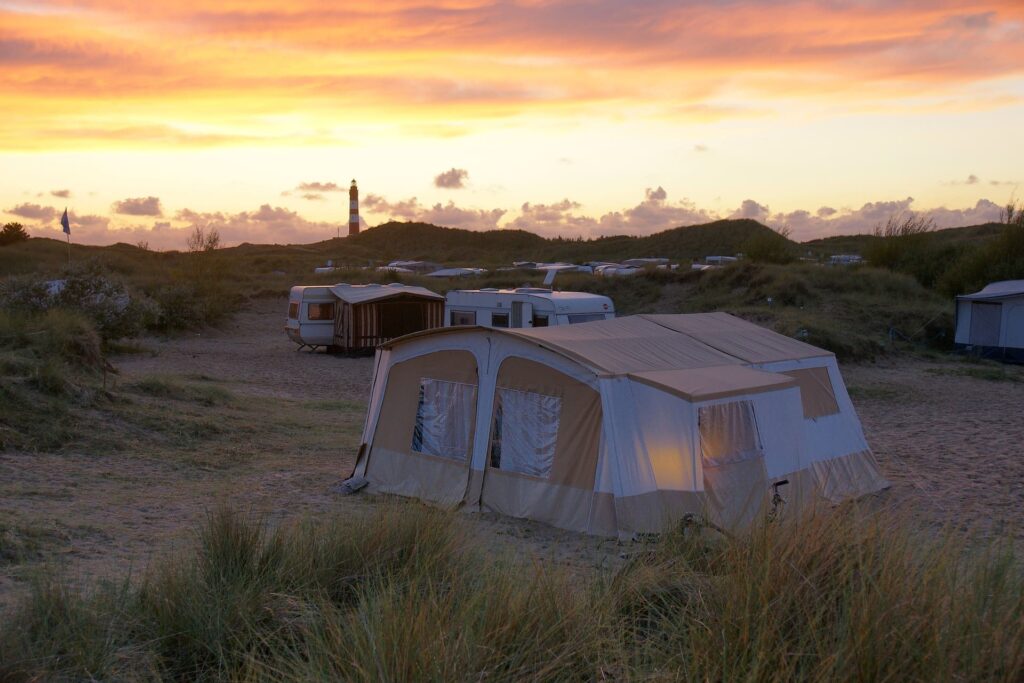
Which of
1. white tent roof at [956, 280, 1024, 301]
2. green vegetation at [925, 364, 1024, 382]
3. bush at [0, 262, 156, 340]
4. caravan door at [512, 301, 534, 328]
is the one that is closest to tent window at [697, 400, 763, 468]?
caravan door at [512, 301, 534, 328]

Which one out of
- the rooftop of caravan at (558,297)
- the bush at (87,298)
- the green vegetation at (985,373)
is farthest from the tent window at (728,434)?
the bush at (87,298)

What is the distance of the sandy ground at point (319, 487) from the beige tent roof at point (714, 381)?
4.60 ft

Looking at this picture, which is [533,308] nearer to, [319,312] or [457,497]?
[319,312]

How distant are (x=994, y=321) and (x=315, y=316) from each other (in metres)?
16.7

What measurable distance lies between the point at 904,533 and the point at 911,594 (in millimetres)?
660

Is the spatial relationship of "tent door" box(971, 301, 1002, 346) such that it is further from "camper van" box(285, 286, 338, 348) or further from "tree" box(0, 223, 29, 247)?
"tree" box(0, 223, 29, 247)

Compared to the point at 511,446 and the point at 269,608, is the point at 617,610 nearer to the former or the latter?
the point at 269,608

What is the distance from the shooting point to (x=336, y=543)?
4.80 metres

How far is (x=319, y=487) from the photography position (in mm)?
9336

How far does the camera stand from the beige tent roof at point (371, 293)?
2297 centimetres

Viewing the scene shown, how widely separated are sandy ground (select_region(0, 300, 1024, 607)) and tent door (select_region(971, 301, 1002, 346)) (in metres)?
5.39

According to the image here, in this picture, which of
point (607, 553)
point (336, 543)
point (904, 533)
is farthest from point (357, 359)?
point (904, 533)

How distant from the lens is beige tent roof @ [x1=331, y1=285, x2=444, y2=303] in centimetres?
2297

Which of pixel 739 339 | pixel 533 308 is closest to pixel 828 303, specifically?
pixel 533 308
